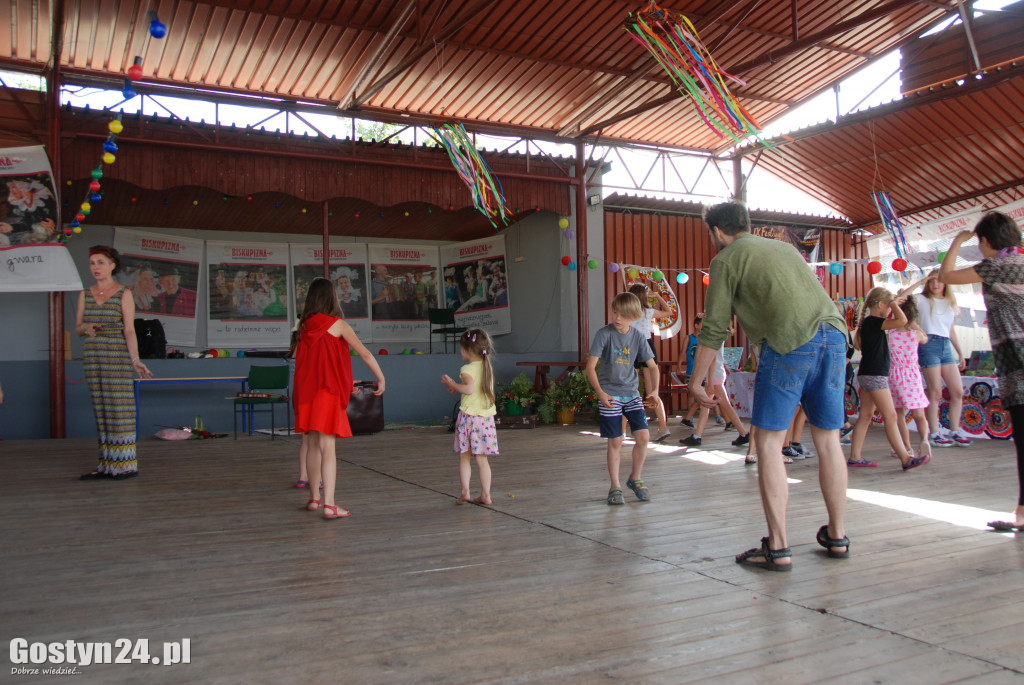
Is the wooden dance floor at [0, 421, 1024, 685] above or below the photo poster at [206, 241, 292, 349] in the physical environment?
below

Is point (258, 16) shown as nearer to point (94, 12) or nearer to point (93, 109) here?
point (94, 12)

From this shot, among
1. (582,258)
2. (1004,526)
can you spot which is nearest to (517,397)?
(582,258)

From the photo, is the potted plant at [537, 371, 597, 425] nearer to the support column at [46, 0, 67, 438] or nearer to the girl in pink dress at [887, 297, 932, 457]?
the girl in pink dress at [887, 297, 932, 457]

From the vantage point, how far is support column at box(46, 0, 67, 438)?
29.1 ft

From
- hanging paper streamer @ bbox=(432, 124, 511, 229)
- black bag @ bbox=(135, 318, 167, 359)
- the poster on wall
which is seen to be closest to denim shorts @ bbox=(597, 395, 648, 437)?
hanging paper streamer @ bbox=(432, 124, 511, 229)

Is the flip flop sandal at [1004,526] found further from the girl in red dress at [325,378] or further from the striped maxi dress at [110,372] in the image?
the striped maxi dress at [110,372]

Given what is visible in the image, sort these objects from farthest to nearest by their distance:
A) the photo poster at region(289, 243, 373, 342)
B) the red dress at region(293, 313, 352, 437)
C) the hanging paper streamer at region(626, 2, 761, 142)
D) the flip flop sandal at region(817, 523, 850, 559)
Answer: the photo poster at region(289, 243, 373, 342) → the hanging paper streamer at region(626, 2, 761, 142) → the red dress at region(293, 313, 352, 437) → the flip flop sandal at region(817, 523, 850, 559)

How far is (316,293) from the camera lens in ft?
14.9

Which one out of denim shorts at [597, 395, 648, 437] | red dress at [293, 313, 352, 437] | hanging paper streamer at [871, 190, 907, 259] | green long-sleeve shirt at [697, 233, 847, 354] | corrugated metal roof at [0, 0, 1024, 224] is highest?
corrugated metal roof at [0, 0, 1024, 224]

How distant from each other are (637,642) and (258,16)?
31.9 feet

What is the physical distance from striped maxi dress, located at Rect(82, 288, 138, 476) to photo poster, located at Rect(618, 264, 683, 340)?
9469 mm

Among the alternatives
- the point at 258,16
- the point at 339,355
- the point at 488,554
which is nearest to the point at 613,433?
the point at 488,554

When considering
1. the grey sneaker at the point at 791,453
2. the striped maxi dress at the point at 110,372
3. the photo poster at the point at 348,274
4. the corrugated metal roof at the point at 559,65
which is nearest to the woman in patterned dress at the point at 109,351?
the striped maxi dress at the point at 110,372

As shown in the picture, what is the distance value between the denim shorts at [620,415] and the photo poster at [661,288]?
9.02m
